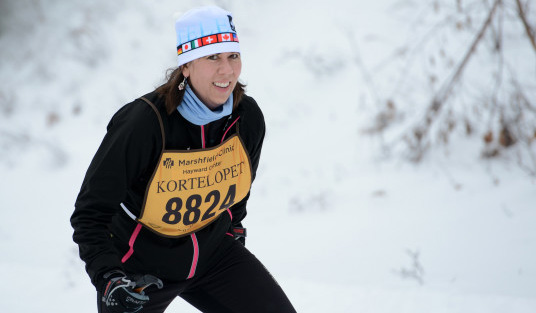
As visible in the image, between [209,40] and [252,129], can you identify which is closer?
[209,40]

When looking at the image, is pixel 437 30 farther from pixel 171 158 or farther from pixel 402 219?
pixel 171 158

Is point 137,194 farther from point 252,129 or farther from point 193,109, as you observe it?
point 252,129

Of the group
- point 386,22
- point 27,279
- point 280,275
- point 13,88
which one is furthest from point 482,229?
point 13,88

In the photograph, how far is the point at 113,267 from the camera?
203 centimetres

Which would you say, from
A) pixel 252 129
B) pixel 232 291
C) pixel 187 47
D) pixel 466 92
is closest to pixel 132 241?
pixel 232 291

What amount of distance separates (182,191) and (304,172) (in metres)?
4.55

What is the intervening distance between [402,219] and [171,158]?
11.8 ft

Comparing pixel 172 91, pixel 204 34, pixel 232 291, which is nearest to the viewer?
pixel 172 91

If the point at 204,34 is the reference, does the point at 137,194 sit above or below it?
below

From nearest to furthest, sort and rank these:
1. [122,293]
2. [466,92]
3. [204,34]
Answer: [122,293] < [204,34] < [466,92]

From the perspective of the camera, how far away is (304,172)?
22.2 ft

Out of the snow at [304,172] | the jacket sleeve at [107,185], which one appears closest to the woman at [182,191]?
the jacket sleeve at [107,185]

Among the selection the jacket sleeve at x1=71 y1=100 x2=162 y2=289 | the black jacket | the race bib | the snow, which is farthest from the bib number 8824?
the snow

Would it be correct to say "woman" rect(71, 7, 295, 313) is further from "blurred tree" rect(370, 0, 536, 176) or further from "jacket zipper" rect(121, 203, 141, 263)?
"blurred tree" rect(370, 0, 536, 176)
